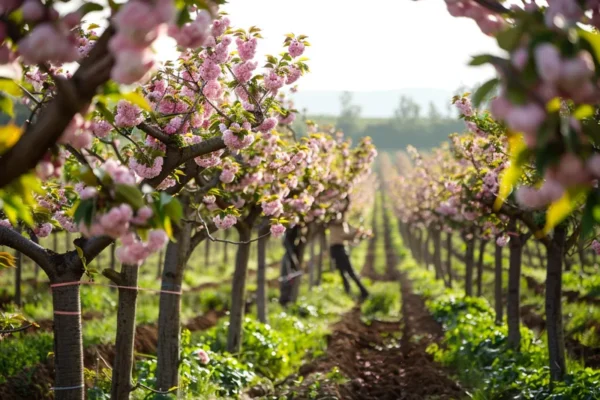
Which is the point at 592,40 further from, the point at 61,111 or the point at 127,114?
the point at 127,114

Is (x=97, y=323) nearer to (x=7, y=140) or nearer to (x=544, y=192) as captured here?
(x=7, y=140)

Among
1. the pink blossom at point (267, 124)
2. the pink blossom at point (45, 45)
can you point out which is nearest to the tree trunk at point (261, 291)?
the pink blossom at point (267, 124)

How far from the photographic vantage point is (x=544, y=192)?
7.43ft

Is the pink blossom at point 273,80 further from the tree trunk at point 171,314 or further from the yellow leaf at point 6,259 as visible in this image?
the yellow leaf at point 6,259

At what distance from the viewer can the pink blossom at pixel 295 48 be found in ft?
19.5

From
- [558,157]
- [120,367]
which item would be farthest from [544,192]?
[120,367]

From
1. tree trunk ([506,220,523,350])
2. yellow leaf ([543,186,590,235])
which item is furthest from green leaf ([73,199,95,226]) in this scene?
tree trunk ([506,220,523,350])

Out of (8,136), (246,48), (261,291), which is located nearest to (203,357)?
(246,48)

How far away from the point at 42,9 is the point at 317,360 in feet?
26.9

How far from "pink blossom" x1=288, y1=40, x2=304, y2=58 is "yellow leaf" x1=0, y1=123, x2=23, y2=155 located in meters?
3.61

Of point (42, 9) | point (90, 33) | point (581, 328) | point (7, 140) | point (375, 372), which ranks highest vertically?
point (90, 33)

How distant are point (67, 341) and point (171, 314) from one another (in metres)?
2.24

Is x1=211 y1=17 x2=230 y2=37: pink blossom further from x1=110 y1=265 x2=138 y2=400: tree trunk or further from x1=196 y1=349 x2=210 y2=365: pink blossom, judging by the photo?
x1=196 y1=349 x2=210 y2=365: pink blossom

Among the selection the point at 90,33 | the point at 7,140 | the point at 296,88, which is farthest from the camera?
the point at 296,88
